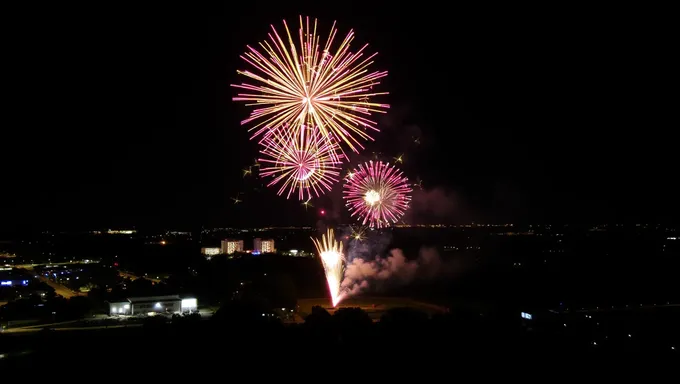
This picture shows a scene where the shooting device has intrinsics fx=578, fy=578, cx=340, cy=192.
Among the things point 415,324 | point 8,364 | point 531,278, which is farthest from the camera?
point 531,278

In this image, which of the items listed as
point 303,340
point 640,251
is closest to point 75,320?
point 303,340

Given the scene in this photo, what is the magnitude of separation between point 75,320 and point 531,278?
92.8ft

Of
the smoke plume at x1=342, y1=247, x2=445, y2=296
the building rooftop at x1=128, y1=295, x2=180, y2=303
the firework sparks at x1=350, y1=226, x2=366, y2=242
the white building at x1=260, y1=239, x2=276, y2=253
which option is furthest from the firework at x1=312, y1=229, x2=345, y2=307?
the white building at x1=260, y1=239, x2=276, y2=253

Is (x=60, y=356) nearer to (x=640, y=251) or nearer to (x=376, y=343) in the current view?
(x=376, y=343)

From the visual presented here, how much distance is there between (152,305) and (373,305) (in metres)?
7.42

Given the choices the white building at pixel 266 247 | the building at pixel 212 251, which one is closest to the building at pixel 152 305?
the white building at pixel 266 247

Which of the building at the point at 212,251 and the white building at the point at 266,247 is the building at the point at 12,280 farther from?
the white building at the point at 266,247

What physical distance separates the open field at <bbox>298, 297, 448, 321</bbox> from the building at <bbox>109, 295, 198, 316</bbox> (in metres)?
3.67

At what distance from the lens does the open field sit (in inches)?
748

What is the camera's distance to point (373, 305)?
20.4 meters

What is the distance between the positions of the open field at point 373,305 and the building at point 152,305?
367 centimetres

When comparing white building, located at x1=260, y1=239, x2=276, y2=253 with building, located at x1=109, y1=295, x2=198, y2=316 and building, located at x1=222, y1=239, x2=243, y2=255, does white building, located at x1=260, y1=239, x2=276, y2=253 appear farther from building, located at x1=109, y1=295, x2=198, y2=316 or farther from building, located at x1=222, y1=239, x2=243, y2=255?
building, located at x1=109, y1=295, x2=198, y2=316

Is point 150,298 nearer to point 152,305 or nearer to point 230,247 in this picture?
point 152,305

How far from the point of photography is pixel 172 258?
42781mm
